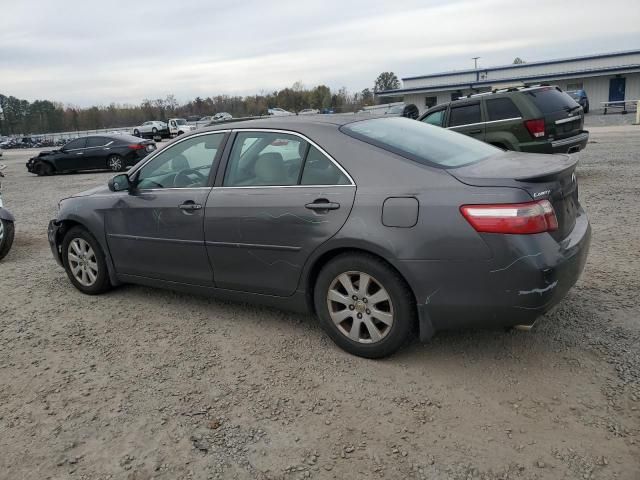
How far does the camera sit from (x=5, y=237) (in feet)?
22.4

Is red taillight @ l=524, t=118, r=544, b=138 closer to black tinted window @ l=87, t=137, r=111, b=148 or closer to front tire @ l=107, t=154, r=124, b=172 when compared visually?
front tire @ l=107, t=154, r=124, b=172

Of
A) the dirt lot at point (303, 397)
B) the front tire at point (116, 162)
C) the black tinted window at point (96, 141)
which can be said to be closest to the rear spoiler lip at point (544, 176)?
the dirt lot at point (303, 397)

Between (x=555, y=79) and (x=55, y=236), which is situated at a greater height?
(x=555, y=79)

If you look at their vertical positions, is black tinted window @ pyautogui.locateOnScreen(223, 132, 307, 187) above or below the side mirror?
above

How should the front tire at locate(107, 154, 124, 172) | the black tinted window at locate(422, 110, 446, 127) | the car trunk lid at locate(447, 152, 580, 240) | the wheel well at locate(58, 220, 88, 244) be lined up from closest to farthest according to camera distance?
1. the car trunk lid at locate(447, 152, 580, 240)
2. the wheel well at locate(58, 220, 88, 244)
3. the black tinted window at locate(422, 110, 446, 127)
4. the front tire at locate(107, 154, 124, 172)

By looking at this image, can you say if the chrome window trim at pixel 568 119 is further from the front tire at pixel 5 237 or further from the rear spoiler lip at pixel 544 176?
the front tire at pixel 5 237

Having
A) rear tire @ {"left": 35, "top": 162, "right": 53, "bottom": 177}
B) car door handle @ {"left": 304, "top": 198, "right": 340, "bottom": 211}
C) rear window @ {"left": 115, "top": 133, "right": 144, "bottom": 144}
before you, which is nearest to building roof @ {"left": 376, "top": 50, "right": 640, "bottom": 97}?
rear window @ {"left": 115, "top": 133, "right": 144, "bottom": 144}

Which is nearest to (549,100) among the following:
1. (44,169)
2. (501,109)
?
(501,109)

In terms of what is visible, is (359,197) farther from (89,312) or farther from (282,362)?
(89,312)

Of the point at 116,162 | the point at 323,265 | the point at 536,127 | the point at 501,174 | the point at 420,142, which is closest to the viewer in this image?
the point at 501,174

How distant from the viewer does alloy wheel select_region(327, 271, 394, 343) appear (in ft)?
11.2

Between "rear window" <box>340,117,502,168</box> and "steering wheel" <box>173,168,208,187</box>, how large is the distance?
1273mm

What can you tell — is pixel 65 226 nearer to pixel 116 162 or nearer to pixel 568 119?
pixel 568 119

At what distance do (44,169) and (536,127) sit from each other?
57.9 feet
